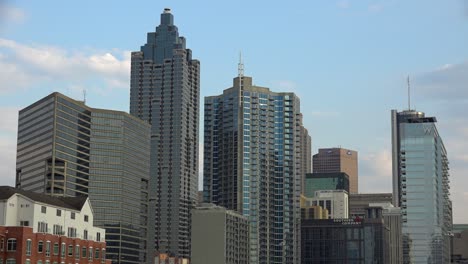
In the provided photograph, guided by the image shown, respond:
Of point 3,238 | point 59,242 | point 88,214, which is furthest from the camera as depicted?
point 88,214

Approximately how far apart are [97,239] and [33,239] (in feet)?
66.6

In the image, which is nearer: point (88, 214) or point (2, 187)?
point (2, 187)

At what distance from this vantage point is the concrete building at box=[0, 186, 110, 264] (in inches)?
4948

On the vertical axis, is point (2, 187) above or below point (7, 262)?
above

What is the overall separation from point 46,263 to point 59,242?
4275 mm

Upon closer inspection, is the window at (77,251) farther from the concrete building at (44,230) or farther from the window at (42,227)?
→ the window at (42,227)

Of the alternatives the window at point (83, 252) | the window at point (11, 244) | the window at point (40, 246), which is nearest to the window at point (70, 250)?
the window at point (83, 252)

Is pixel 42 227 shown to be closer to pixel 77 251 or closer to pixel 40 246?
pixel 40 246

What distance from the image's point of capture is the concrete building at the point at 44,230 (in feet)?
412

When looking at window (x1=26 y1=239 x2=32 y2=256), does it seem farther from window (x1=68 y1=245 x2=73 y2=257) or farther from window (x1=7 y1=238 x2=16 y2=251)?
window (x1=68 y1=245 x2=73 y2=257)

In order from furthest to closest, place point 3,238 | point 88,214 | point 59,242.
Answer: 1. point 88,214
2. point 59,242
3. point 3,238

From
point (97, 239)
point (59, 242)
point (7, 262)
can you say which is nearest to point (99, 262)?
point (97, 239)

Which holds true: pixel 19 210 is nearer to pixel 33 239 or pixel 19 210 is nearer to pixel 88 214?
pixel 33 239

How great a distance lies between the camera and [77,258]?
5433 inches
